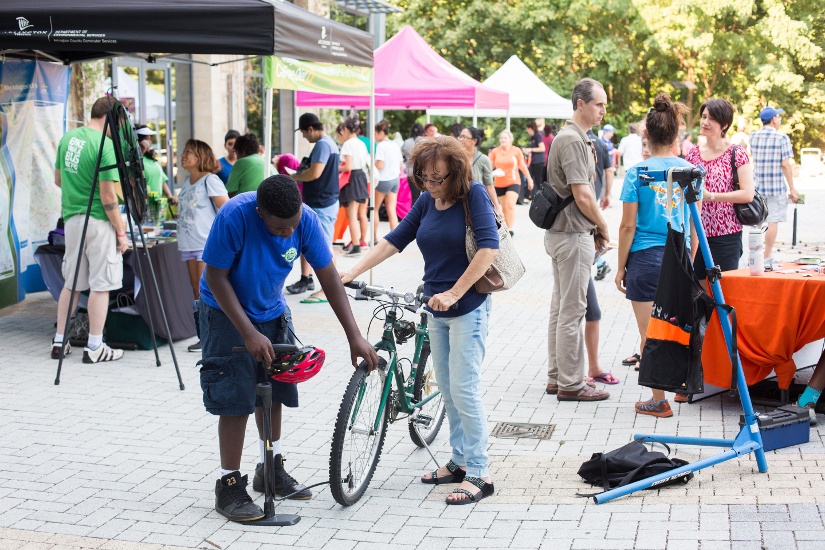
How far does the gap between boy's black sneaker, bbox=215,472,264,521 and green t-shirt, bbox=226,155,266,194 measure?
5.13m

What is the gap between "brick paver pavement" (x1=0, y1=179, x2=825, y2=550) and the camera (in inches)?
176

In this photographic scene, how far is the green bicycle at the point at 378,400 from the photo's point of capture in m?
4.74

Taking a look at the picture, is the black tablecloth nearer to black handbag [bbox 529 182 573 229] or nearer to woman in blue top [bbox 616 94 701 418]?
black handbag [bbox 529 182 573 229]

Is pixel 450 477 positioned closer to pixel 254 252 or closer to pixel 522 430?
pixel 522 430

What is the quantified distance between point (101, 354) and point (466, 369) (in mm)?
4004

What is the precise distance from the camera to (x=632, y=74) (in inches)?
1494

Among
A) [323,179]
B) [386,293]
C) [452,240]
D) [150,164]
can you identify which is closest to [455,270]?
[452,240]

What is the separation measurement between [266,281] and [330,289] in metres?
0.31

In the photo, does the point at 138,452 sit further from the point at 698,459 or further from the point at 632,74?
the point at 632,74

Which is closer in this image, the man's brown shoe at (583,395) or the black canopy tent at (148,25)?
the man's brown shoe at (583,395)

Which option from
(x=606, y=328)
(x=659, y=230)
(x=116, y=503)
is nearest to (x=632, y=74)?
(x=606, y=328)

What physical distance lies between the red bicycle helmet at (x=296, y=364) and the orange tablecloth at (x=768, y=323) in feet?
9.56

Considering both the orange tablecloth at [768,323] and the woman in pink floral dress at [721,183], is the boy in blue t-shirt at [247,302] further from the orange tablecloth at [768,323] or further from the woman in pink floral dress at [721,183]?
the woman in pink floral dress at [721,183]

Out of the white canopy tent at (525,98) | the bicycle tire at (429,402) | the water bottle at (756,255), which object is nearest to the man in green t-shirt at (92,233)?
the bicycle tire at (429,402)
